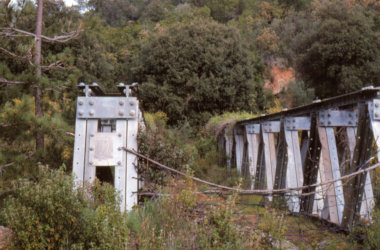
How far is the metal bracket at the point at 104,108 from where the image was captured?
3686 millimetres

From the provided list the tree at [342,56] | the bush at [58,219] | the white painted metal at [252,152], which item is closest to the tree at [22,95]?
the bush at [58,219]

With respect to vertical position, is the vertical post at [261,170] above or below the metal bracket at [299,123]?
below

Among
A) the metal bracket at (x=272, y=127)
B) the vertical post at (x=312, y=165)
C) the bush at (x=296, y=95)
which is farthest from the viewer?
the bush at (x=296, y=95)

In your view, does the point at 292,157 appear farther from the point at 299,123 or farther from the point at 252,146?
the point at 252,146

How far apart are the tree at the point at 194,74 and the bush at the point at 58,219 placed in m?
14.0

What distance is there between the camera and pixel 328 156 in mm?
4691

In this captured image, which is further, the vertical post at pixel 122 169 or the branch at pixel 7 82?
the branch at pixel 7 82

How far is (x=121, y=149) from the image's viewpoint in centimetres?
369

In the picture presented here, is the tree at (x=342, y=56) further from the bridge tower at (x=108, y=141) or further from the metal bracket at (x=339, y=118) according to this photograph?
the bridge tower at (x=108, y=141)

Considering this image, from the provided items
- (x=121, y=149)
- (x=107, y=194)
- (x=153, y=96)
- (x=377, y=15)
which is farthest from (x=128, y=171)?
(x=377, y=15)

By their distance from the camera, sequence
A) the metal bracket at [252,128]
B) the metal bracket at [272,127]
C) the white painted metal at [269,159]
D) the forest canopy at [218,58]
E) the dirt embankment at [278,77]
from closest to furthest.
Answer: the metal bracket at [272,127] < the white painted metal at [269,159] < the metal bracket at [252,128] < the forest canopy at [218,58] < the dirt embankment at [278,77]

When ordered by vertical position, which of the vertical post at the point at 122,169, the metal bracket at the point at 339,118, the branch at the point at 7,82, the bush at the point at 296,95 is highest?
the bush at the point at 296,95

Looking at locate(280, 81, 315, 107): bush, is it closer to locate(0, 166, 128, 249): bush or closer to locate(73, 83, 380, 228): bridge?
locate(73, 83, 380, 228): bridge

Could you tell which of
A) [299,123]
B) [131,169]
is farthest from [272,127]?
[131,169]
